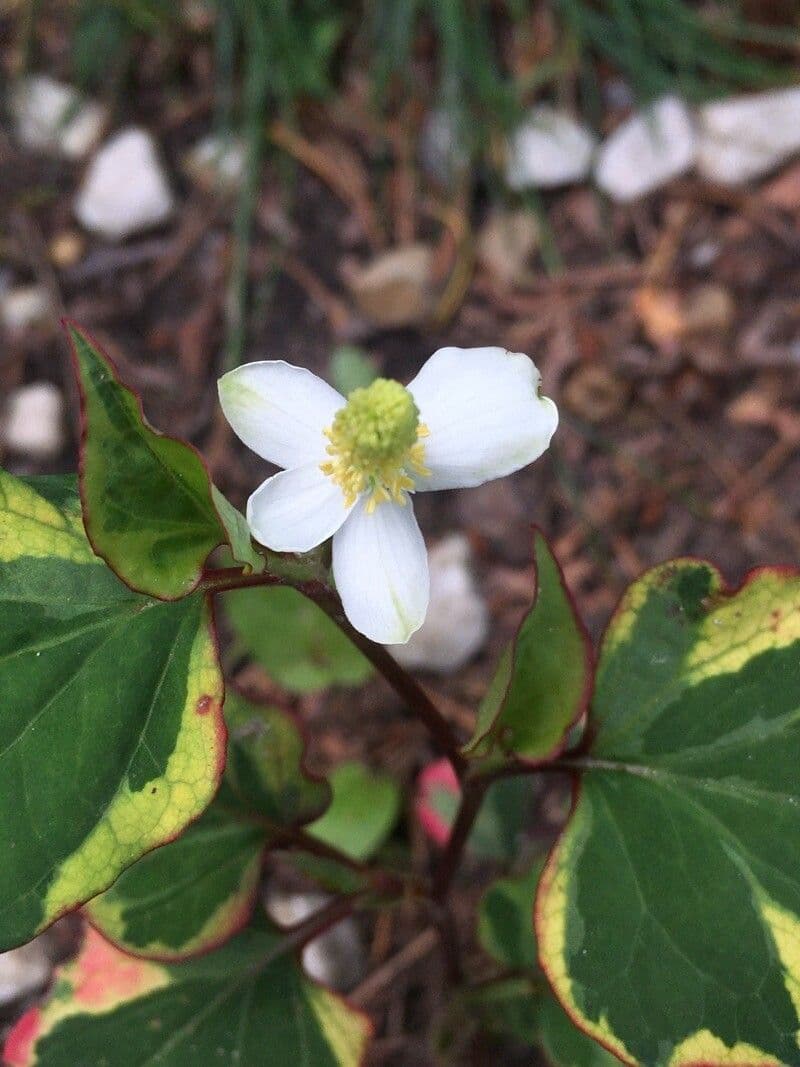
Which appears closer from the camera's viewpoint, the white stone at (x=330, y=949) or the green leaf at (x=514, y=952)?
the green leaf at (x=514, y=952)

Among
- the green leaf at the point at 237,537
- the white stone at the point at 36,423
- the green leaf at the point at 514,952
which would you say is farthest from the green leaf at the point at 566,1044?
the white stone at the point at 36,423

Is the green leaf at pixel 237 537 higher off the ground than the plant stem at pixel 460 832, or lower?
higher

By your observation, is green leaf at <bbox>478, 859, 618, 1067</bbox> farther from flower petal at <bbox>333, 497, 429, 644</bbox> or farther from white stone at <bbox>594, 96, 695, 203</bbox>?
white stone at <bbox>594, 96, 695, 203</bbox>

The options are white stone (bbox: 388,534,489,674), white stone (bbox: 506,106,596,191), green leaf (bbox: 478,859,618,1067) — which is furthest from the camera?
white stone (bbox: 506,106,596,191)

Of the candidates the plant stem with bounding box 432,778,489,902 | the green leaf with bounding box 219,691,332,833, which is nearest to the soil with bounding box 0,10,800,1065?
the plant stem with bounding box 432,778,489,902

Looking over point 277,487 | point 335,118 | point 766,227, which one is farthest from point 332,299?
point 277,487

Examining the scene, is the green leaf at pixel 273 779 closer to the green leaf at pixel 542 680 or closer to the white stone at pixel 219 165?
the green leaf at pixel 542 680
